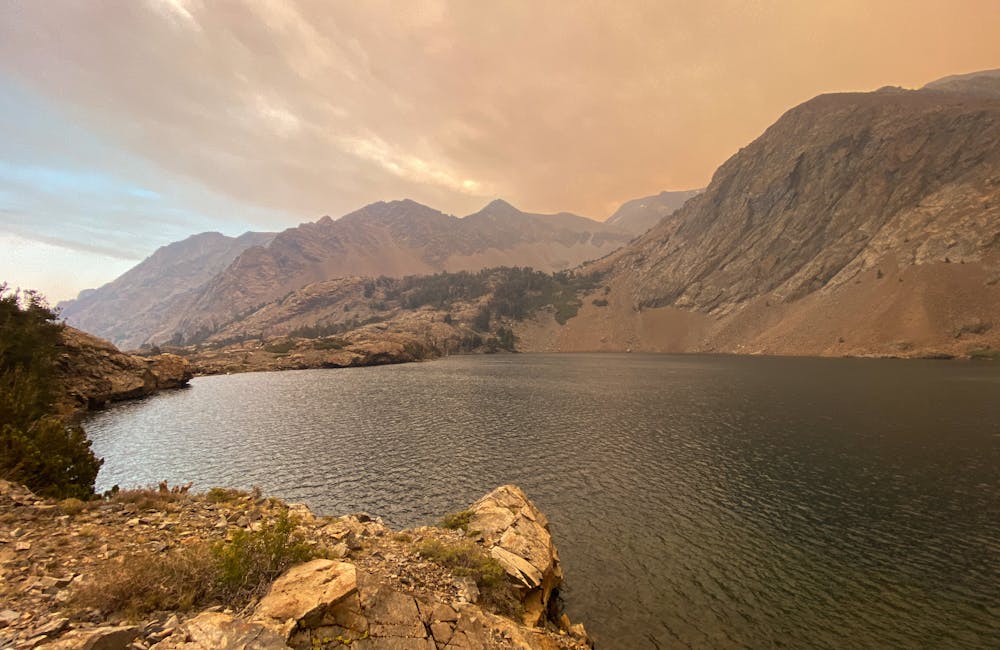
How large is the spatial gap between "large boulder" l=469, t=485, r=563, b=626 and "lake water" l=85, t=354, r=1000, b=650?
2476mm

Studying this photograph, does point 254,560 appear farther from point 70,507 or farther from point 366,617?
point 70,507

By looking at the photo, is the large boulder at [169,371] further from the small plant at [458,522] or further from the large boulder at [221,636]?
the large boulder at [221,636]

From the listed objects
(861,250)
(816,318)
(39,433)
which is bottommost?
(39,433)

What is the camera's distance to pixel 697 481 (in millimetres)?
34469

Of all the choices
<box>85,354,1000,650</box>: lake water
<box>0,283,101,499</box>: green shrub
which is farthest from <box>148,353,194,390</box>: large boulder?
<box>0,283,101,499</box>: green shrub

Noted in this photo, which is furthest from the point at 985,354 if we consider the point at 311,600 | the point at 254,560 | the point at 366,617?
the point at 254,560

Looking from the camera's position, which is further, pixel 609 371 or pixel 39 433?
pixel 609 371

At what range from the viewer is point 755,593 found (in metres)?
20.3

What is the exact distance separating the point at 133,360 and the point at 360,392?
49.7 m

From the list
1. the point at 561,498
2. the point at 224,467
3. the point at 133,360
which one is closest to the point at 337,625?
the point at 561,498

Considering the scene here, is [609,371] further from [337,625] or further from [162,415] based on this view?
[337,625]

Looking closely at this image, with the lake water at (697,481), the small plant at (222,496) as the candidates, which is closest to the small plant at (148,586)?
the small plant at (222,496)

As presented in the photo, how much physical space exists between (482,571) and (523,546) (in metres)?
3.66

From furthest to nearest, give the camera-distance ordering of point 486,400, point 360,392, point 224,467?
point 360,392 < point 486,400 < point 224,467
